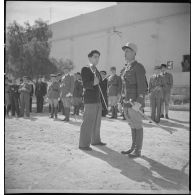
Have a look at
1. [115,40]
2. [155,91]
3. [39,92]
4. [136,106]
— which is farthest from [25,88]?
[136,106]

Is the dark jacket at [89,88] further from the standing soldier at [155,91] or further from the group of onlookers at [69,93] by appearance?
the standing soldier at [155,91]

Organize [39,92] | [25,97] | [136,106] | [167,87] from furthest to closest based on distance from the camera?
[39,92]
[25,97]
[167,87]
[136,106]

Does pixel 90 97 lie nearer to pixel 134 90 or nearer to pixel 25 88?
pixel 134 90

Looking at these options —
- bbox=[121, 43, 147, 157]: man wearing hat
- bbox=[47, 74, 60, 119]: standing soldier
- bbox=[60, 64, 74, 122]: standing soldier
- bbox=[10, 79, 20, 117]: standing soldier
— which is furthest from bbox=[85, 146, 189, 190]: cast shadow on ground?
bbox=[10, 79, 20, 117]: standing soldier

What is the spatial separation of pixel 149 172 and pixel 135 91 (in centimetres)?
122

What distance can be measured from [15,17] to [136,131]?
246 centimetres

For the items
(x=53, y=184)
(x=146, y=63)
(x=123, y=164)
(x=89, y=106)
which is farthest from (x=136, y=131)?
(x=146, y=63)

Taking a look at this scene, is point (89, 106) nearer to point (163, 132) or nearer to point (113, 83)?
point (163, 132)

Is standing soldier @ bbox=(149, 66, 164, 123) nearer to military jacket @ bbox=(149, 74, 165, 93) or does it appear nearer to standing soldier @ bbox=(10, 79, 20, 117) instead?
military jacket @ bbox=(149, 74, 165, 93)

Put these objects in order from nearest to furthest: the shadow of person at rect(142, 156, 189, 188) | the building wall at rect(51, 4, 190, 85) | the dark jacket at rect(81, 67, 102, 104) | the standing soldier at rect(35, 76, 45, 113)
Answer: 1. the shadow of person at rect(142, 156, 189, 188)
2. the dark jacket at rect(81, 67, 102, 104)
3. the building wall at rect(51, 4, 190, 85)
4. the standing soldier at rect(35, 76, 45, 113)

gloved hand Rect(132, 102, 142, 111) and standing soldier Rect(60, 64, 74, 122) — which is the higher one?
standing soldier Rect(60, 64, 74, 122)

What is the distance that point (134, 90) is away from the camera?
4.11 meters

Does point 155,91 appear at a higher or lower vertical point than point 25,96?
higher

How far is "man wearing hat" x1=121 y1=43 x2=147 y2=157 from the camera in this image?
13.3 ft
